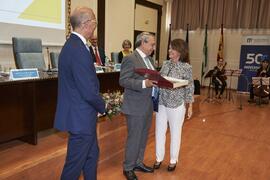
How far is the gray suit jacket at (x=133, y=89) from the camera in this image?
2.21 meters

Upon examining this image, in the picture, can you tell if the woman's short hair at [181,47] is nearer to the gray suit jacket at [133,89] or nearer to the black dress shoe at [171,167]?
the gray suit jacket at [133,89]

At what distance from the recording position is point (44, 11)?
461 cm

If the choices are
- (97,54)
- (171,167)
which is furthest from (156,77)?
(97,54)

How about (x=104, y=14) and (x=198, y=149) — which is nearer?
(x=198, y=149)

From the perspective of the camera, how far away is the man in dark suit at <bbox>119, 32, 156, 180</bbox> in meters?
2.21

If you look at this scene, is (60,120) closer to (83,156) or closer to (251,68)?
(83,156)

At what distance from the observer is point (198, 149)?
3326mm

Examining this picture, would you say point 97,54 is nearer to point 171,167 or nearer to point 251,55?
point 171,167

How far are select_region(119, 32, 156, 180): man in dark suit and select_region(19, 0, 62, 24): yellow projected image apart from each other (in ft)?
9.29

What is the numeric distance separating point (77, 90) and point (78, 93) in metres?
0.02

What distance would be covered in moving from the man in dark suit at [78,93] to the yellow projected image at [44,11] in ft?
10.5

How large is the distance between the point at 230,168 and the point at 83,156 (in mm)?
1726

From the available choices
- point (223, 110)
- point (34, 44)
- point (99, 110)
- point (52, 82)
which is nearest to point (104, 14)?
point (34, 44)

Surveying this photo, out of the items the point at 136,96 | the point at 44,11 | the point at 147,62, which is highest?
the point at 44,11
